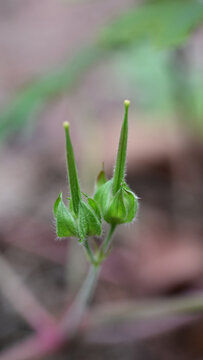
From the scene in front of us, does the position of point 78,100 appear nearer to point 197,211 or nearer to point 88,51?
point 88,51

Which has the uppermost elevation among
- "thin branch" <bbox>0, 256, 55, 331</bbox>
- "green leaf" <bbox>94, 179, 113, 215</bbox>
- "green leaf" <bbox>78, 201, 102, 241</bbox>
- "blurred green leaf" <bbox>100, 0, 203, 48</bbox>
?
"blurred green leaf" <bbox>100, 0, 203, 48</bbox>

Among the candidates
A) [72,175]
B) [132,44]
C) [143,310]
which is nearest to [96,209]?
[72,175]

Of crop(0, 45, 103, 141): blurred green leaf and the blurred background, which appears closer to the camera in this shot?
the blurred background

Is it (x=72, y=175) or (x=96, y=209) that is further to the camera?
(x=96, y=209)

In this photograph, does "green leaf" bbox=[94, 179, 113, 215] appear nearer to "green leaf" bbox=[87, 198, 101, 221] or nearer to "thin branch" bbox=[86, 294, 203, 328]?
"green leaf" bbox=[87, 198, 101, 221]

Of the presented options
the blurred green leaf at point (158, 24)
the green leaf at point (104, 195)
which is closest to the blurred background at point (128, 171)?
the blurred green leaf at point (158, 24)

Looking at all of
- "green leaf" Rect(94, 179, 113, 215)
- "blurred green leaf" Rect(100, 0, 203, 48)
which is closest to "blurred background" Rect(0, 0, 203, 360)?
"blurred green leaf" Rect(100, 0, 203, 48)

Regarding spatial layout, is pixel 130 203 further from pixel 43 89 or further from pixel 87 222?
pixel 43 89
